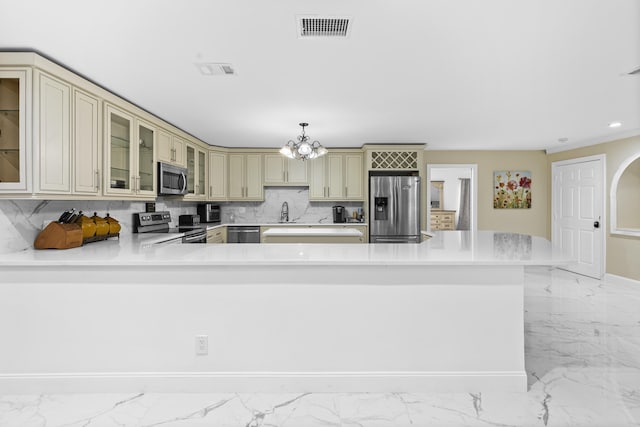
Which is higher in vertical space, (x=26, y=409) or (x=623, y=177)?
(x=623, y=177)

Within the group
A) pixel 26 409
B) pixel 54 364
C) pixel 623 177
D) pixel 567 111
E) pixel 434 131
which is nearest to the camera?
pixel 26 409

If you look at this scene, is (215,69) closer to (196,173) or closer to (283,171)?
(196,173)

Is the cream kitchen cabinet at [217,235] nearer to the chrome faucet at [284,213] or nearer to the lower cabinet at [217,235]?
the lower cabinet at [217,235]

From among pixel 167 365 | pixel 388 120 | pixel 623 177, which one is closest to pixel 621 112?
pixel 623 177

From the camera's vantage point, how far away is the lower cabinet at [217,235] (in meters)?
5.38

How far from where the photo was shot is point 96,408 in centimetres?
206

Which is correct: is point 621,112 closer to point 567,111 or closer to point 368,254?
point 567,111

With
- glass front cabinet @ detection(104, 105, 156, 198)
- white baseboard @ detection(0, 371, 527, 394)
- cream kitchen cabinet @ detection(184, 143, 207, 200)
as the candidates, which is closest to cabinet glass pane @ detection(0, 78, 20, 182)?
glass front cabinet @ detection(104, 105, 156, 198)

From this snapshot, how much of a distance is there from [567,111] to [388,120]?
190cm

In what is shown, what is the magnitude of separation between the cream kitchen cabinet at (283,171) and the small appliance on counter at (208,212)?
3.28 feet

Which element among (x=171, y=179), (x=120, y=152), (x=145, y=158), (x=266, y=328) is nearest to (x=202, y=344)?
(x=266, y=328)

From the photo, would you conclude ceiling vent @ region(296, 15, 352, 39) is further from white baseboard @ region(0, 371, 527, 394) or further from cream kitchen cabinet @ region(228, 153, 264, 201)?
cream kitchen cabinet @ region(228, 153, 264, 201)

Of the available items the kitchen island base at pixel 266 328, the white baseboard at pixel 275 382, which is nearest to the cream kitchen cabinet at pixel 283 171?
the kitchen island base at pixel 266 328

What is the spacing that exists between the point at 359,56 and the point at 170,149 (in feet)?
9.65
